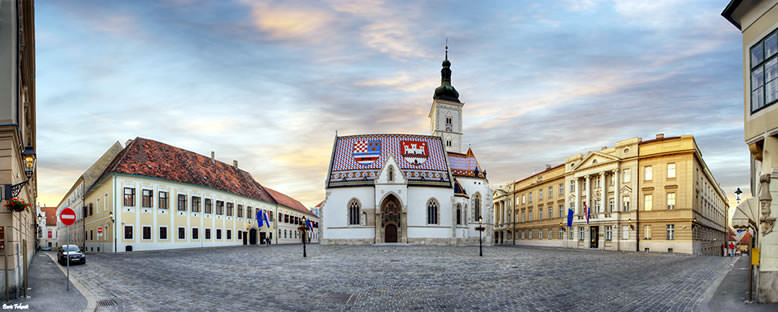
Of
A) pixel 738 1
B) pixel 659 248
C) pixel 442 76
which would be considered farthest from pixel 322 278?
pixel 442 76

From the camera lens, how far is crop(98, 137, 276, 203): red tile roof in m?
44.3

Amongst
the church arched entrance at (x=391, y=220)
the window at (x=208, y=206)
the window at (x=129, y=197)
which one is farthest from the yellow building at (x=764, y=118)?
the church arched entrance at (x=391, y=220)

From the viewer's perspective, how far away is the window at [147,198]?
43.5 m

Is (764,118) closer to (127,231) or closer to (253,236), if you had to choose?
(127,231)

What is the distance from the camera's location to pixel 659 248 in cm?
4862

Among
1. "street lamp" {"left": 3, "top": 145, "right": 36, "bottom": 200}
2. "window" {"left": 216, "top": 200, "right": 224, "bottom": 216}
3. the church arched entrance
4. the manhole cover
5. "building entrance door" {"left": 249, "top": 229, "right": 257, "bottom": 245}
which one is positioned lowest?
"building entrance door" {"left": 249, "top": 229, "right": 257, "bottom": 245}

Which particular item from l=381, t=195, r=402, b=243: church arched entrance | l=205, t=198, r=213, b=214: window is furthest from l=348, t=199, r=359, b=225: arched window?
l=205, t=198, r=213, b=214: window

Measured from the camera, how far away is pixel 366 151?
67.2 m

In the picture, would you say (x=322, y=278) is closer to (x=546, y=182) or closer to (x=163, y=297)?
(x=163, y=297)

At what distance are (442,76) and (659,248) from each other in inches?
2272

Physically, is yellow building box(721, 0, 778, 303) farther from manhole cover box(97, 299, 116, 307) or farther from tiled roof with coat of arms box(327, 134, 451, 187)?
tiled roof with coat of arms box(327, 134, 451, 187)

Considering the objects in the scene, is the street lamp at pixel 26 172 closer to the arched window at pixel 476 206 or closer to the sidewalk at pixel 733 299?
the sidewalk at pixel 733 299

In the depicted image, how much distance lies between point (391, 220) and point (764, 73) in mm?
52122

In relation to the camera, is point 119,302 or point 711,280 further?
point 711,280
